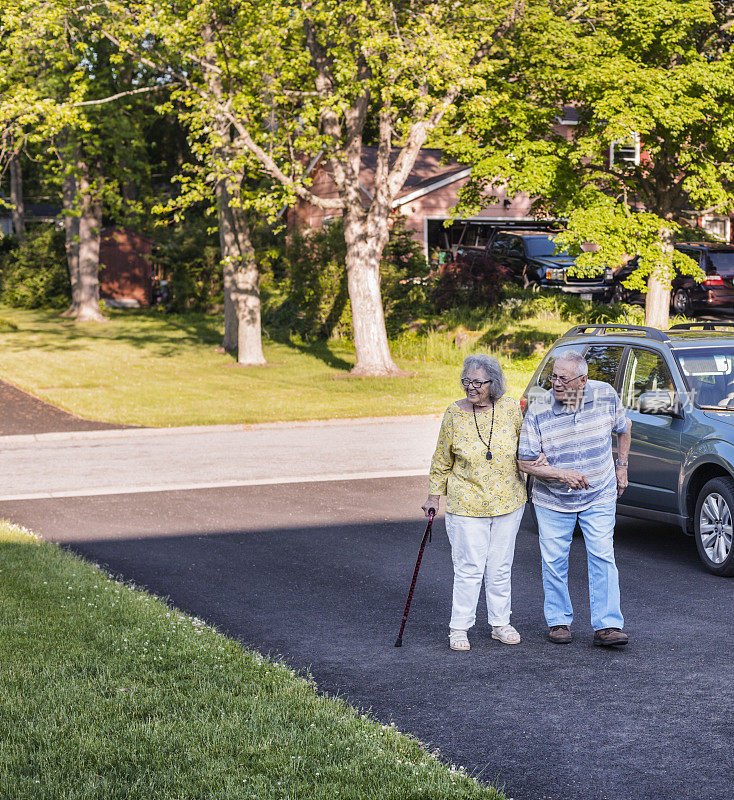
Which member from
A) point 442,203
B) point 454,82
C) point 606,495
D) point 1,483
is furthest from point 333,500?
point 442,203

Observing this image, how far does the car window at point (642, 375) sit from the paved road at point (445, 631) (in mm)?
1327

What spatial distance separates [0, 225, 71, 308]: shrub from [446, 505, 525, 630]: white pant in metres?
43.9

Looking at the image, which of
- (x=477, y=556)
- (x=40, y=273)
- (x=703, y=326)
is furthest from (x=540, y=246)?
(x=40, y=273)

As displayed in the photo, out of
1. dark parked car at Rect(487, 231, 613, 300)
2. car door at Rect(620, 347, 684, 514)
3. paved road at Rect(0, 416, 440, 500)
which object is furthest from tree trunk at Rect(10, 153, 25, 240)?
car door at Rect(620, 347, 684, 514)

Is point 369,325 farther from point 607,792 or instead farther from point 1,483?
point 607,792

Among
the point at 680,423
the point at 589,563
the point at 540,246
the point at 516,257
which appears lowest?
the point at 589,563

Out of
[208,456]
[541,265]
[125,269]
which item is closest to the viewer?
[208,456]

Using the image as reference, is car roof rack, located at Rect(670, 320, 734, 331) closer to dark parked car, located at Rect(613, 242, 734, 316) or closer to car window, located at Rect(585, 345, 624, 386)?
car window, located at Rect(585, 345, 624, 386)

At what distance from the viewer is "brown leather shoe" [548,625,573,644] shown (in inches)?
261

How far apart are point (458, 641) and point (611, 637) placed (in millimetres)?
894

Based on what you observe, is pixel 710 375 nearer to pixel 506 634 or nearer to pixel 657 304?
pixel 506 634

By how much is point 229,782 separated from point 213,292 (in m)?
39.8

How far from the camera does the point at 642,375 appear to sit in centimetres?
948

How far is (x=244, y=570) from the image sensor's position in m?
8.72
